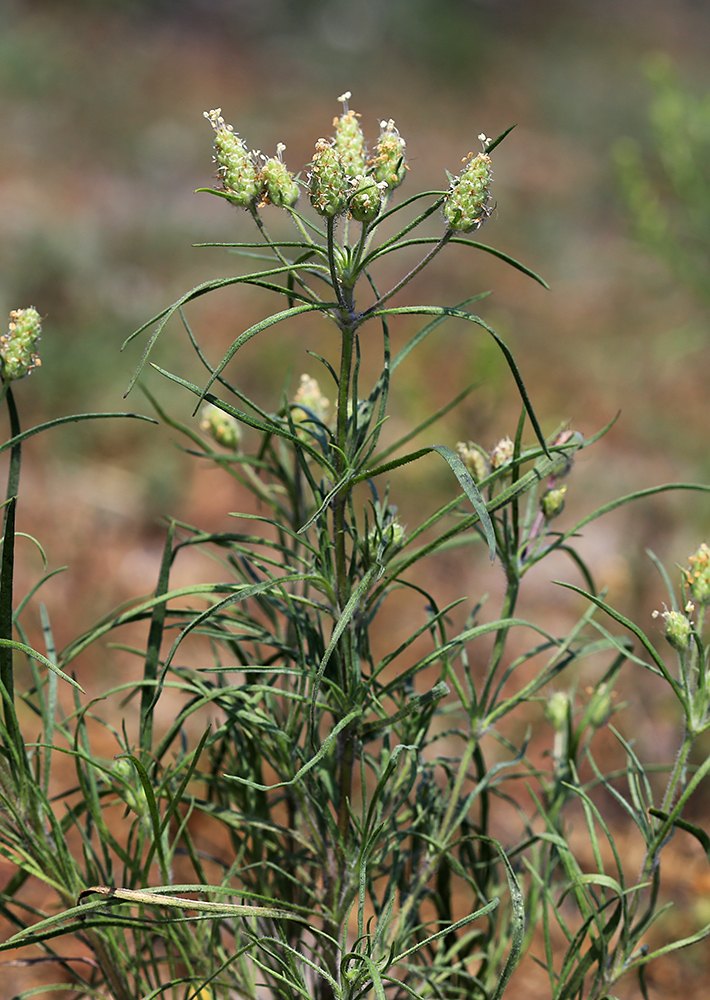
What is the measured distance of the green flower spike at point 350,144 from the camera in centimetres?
56

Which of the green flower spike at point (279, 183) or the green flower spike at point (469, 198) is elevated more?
the green flower spike at point (279, 183)

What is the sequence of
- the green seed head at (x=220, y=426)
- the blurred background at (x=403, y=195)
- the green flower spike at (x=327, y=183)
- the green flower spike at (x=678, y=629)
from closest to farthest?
1. the green flower spike at (x=327, y=183)
2. the green flower spike at (x=678, y=629)
3. the green seed head at (x=220, y=426)
4. the blurred background at (x=403, y=195)

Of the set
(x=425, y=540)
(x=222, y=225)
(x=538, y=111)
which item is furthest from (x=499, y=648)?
(x=538, y=111)

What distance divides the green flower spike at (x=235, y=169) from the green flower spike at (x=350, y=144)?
0.07 metres

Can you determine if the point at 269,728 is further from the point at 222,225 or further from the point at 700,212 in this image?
the point at 222,225

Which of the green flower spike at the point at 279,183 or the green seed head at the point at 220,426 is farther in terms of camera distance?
the green seed head at the point at 220,426

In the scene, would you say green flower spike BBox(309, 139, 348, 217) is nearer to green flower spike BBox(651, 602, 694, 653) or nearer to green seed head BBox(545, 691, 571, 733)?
green flower spike BBox(651, 602, 694, 653)

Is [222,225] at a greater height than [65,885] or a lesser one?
greater

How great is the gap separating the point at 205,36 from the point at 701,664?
11.4 metres

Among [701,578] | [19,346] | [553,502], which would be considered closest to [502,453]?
[553,502]

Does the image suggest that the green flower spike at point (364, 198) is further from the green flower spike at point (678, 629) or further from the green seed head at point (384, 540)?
the green flower spike at point (678, 629)

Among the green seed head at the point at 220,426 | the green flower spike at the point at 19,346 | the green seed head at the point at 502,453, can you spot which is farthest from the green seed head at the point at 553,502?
the green flower spike at the point at 19,346

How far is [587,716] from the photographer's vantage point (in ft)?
2.75

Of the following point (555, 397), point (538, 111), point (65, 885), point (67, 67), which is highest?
point (538, 111)
